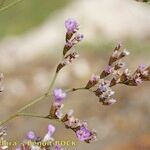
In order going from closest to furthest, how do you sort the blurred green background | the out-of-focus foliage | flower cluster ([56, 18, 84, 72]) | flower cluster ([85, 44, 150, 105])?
flower cluster ([85, 44, 150, 105])
flower cluster ([56, 18, 84, 72])
the blurred green background
the out-of-focus foliage

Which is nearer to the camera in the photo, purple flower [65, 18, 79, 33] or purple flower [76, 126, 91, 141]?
purple flower [76, 126, 91, 141]

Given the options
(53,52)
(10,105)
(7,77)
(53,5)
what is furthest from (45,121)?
(53,5)

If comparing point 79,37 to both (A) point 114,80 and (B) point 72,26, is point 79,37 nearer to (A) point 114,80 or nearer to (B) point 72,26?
(B) point 72,26

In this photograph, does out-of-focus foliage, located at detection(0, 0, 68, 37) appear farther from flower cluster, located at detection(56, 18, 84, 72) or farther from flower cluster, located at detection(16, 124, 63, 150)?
flower cluster, located at detection(16, 124, 63, 150)

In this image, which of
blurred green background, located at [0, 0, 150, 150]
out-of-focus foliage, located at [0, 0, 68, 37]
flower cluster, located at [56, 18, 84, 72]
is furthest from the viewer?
out-of-focus foliage, located at [0, 0, 68, 37]

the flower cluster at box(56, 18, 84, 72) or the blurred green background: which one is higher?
the flower cluster at box(56, 18, 84, 72)

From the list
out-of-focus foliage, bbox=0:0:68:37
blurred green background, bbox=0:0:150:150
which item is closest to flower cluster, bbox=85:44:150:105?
blurred green background, bbox=0:0:150:150

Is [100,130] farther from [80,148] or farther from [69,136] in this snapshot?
[80,148]

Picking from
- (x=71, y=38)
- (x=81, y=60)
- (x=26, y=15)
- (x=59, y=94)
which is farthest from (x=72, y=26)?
(x=26, y=15)
